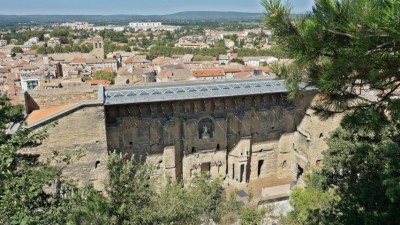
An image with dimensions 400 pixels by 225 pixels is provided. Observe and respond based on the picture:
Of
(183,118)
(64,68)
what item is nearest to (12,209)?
(183,118)

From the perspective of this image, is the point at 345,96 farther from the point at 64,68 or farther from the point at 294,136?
the point at 64,68

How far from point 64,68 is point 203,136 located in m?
56.1

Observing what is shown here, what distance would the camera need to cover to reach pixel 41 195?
18.7 feet

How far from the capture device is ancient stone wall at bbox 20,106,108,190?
13.8m

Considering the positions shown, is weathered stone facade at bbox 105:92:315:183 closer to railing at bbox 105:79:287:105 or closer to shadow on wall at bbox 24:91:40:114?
railing at bbox 105:79:287:105

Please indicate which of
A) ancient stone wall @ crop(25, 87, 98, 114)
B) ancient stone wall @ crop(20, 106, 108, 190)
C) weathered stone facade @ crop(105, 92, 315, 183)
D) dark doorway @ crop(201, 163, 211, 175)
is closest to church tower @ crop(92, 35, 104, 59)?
ancient stone wall @ crop(25, 87, 98, 114)

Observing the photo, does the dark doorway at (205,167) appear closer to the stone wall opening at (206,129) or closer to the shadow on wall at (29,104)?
the stone wall opening at (206,129)

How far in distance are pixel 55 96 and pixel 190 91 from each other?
20.4 feet

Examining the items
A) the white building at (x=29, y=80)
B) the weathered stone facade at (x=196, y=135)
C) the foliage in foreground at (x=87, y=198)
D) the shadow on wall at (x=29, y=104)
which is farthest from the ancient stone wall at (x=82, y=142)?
the white building at (x=29, y=80)

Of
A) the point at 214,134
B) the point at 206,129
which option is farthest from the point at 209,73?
the point at 206,129

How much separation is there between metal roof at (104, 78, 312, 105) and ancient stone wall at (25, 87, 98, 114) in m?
1.13

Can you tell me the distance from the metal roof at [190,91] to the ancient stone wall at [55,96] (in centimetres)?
113

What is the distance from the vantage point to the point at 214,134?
1770 centimetres

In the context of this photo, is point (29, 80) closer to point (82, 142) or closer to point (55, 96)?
point (55, 96)
